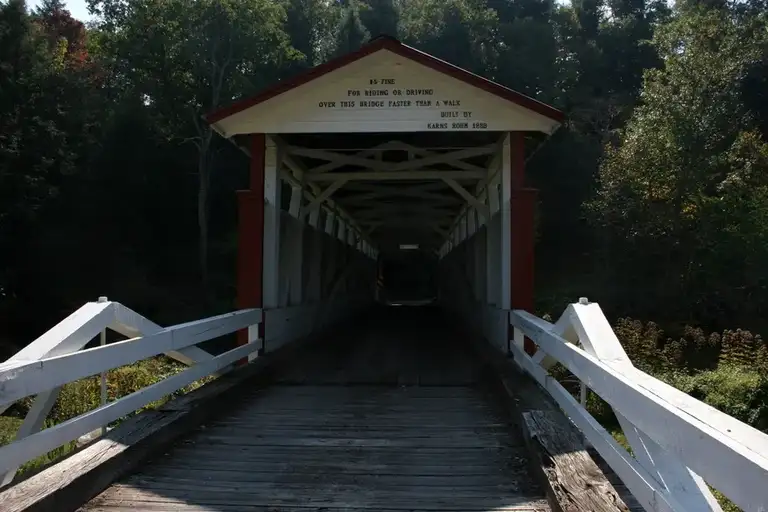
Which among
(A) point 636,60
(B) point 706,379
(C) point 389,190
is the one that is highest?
(A) point 636,60

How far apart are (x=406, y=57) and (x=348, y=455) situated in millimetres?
5132

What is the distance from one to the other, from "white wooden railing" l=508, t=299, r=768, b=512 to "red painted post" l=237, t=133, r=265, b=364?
4697 millimetres

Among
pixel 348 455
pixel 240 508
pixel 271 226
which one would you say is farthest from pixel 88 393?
pixel 240 508

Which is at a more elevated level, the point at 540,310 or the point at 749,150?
the point at 749,150

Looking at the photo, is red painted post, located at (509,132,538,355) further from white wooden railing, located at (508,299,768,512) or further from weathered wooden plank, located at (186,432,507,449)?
white wooden railing, located at (508,299,768,512)

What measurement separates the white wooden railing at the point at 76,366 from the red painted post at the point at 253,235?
2.96m

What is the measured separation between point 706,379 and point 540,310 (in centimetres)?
1035

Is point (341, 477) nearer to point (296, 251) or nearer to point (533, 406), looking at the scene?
point (533, 406)

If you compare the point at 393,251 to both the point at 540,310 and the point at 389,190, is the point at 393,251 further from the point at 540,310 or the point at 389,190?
the point at 389,190

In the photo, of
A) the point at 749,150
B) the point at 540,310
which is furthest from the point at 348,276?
the point at 749,150

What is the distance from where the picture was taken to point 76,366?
3.57 metres

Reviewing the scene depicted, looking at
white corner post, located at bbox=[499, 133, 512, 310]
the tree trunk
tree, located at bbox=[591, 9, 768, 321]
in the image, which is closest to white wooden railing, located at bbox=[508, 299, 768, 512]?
white corner post, located at bbox=[499, 133, 512, 310]

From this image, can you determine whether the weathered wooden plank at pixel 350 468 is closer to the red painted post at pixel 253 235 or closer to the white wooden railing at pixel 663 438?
the white wooden railing at pixel 663 438

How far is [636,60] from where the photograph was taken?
41.7 metres
